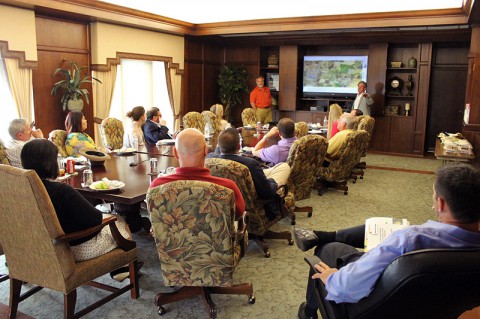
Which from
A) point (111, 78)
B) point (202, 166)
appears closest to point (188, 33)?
point (111, 78)

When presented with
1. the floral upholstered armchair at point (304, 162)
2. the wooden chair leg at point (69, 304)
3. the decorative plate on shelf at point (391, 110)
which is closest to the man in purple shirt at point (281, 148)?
the floral upholstered armchair at point (304, 162)

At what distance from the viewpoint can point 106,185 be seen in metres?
3.12

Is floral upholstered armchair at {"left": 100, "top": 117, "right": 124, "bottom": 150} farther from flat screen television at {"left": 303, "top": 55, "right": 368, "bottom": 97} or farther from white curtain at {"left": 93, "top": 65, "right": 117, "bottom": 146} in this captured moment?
flat screen television at {"left": 303, "top": 55, "right": 368, "bottom": 97}

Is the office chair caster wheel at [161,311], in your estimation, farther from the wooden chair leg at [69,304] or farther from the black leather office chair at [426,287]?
the black leather office chair at [426,287]

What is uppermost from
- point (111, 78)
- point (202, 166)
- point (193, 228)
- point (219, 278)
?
point (111, 78)

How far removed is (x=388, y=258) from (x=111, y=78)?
22.3 feet

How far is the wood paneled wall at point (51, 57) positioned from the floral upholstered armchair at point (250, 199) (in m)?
4.36

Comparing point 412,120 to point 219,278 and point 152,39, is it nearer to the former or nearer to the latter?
point 152,39

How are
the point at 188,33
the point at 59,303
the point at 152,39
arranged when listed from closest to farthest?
the point at 59,303 < the point at 152,39 < the point at 188,33

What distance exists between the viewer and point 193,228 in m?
2.42

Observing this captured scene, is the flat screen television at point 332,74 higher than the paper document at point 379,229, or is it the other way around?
the flat screen television at point 332,74

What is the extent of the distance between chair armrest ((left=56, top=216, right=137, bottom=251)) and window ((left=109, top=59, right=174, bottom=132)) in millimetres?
5534

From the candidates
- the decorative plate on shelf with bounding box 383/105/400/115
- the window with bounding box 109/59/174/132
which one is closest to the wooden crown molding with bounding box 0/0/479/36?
the window with bounding box 109/59/174/132

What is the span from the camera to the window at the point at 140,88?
798 cm
